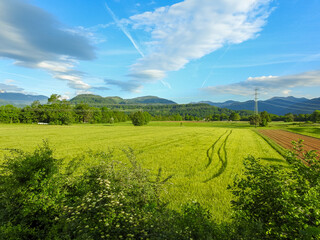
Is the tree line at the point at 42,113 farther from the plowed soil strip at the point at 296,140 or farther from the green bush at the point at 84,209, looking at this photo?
the green bush at the point at 84,209

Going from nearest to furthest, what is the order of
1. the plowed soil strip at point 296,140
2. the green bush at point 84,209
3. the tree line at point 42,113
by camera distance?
the green bush at point 84,209
the plowed soil strip at point 296,140
the tree line at point 42,113

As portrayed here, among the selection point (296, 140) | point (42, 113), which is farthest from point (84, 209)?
point (42, 113)

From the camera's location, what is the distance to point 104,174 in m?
6.12

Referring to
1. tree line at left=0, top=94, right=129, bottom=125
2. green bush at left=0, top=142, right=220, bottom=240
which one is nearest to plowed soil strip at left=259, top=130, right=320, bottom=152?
green bush at left=0, top=142, right=220, bottom=240

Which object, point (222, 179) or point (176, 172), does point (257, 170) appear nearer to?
point (222, 179)

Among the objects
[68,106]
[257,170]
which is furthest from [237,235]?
[68,106]

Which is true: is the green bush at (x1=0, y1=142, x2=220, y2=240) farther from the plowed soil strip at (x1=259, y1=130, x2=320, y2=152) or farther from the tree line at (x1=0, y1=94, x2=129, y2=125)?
the tree line at (x1=0, y1=94, x2=129, y2=125)

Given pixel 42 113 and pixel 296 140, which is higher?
pixel 42 113

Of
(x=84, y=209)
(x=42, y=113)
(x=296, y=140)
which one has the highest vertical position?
(x=42, y=113)

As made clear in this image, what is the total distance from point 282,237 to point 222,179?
8.74m

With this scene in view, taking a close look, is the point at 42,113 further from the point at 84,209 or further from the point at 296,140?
the point at 296,140

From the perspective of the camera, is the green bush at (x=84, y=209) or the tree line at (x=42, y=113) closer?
the green bush at (x=84, y=209)

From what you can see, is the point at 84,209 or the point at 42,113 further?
the point at 42,113

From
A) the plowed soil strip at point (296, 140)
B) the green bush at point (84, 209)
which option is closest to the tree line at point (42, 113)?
the plowed soil strip at point (296, 140)
